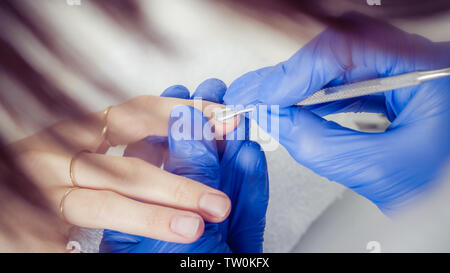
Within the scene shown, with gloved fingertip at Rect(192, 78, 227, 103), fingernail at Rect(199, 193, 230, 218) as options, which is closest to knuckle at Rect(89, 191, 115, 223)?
fingernail at Rect(199, 193, 230, 218)

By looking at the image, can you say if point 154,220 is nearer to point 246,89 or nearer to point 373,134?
point 246,89

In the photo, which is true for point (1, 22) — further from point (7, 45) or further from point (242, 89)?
point (242, 89)

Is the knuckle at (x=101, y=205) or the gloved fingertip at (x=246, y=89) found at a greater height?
the gloved fingertip at (x=246, y=89)

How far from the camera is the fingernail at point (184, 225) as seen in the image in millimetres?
390

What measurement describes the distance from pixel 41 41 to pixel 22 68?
0.05 m

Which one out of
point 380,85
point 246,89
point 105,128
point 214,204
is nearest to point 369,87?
point 380,85

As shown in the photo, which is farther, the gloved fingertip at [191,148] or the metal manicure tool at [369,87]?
the gloved fingertip at [191,148]

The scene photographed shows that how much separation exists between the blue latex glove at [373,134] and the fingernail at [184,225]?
0.24 metres

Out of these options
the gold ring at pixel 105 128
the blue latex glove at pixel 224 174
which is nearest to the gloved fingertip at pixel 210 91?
the blue latex glove at pixel 224 174

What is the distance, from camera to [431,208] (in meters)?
0.42

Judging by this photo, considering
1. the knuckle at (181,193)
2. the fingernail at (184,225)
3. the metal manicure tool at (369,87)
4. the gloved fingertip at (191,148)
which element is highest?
the metal manicure tool at (369,87)

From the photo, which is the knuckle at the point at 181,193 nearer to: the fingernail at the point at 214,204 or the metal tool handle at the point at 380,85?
the fingernail at the point at 214,204

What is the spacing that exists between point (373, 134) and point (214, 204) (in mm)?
322
